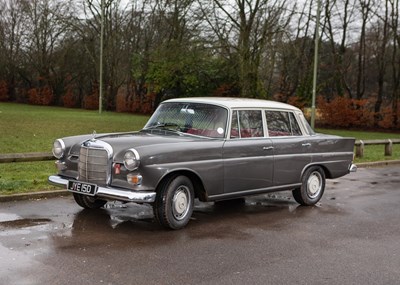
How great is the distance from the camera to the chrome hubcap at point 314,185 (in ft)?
27.5

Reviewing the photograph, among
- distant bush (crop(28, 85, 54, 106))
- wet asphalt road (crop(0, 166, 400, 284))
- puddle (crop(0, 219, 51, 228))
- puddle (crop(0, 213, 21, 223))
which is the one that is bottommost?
wet asphalt road (crop(0, 166, 400, 284))

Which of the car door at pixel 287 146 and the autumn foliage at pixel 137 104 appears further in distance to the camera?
the autumn foliage at pixel 137 104

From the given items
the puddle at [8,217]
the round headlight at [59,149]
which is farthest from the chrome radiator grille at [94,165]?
the puddle at [8,217]

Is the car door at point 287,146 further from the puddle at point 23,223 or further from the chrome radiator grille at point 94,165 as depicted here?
the puddle at point 23,223

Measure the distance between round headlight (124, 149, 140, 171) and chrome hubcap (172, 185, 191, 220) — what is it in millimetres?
716

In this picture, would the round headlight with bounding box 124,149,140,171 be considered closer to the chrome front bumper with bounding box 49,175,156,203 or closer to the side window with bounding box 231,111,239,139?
the chrome front bumper with bounding box 49,175,156,203

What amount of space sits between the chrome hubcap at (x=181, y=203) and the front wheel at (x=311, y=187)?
2509 millimetres

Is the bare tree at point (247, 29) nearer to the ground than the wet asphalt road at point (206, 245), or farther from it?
farther from it

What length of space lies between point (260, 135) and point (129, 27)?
147ft

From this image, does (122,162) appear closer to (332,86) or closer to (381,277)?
(381,277)

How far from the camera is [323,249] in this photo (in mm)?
5805

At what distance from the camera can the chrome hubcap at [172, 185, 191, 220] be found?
6.37m

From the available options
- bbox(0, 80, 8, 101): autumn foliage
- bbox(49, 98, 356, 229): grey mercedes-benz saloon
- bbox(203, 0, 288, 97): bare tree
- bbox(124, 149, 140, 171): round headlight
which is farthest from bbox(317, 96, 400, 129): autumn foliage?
bbox(0, 80, 8, 101): autumn foliage

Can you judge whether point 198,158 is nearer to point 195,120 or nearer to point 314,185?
point 195,120
